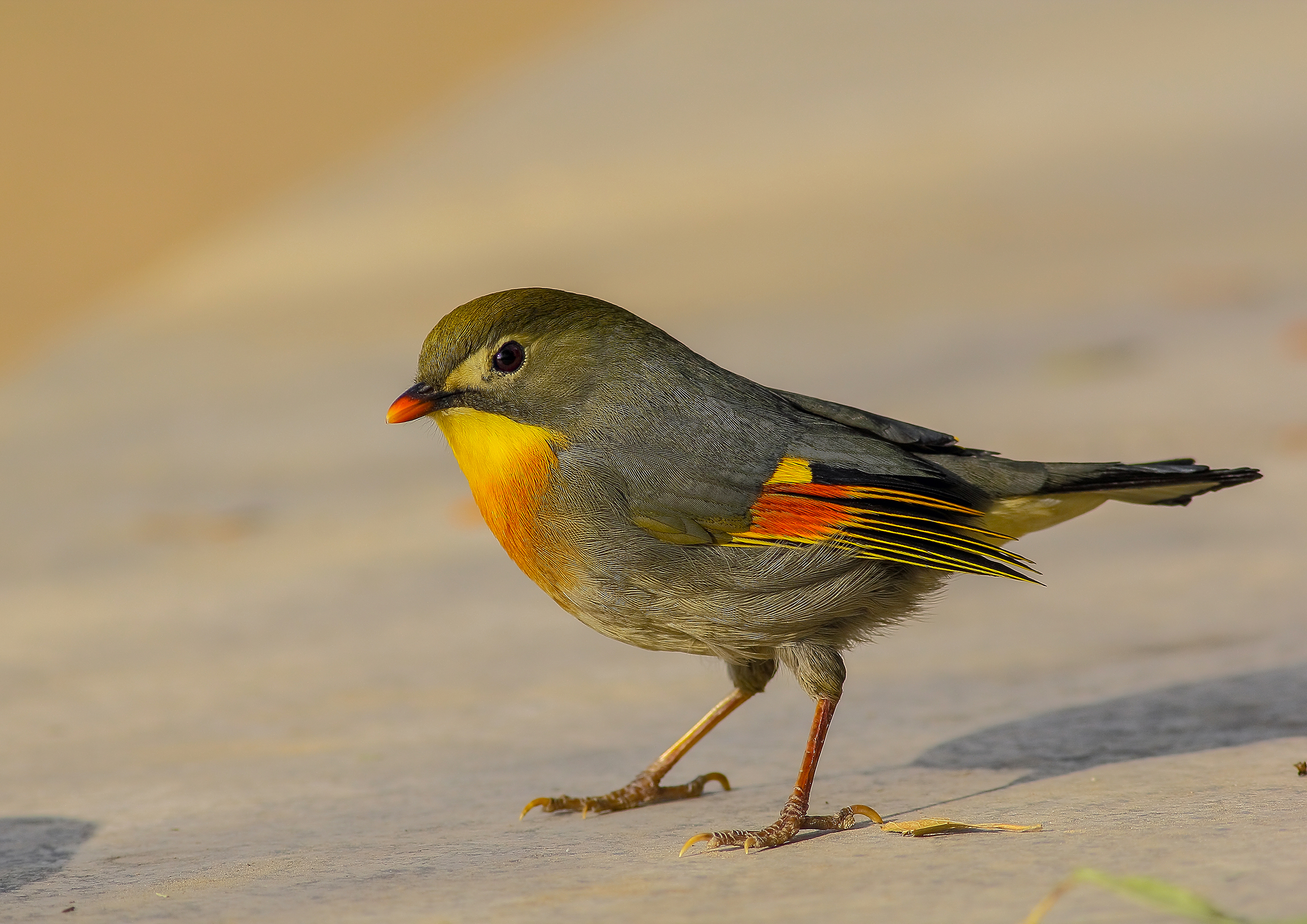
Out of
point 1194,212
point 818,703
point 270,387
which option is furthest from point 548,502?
point 1194,212

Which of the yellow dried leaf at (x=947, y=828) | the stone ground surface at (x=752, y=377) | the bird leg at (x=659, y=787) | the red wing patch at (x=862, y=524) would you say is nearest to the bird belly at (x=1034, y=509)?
the red wing patch at (x=862, y=524)

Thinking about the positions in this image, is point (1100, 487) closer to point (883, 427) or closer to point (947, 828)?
point (883, 427)

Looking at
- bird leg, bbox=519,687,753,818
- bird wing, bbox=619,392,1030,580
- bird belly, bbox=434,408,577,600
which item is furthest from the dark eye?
bird leg, bbox=519,687,753,818

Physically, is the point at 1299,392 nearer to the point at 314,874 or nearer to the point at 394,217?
the point at 314,874

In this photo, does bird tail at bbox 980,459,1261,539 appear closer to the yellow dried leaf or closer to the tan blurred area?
the yellow dried leaf

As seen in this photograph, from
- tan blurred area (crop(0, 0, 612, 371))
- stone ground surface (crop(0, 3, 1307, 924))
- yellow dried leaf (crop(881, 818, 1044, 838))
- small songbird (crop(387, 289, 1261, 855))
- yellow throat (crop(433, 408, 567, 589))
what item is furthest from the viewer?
tan blurred area (crop(0, 0, 612, 371))

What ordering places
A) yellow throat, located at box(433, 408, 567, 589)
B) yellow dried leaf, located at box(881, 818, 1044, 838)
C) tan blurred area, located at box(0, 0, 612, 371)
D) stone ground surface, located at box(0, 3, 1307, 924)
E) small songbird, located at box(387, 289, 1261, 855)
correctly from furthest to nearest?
tan blurred area, located at box(0, 0, 612, 371)
yellow throat, located at box(433, 408, 567, 589)
small songbird, located at box(387, 289, 1261, 855)
stone ground surface, located at box(0, 3, 1307, 924)
yellow dried leaf, located at box(881, 818, 1044, 838)

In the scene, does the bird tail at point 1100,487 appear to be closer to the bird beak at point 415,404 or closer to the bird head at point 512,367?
the bird head at point 512,367
